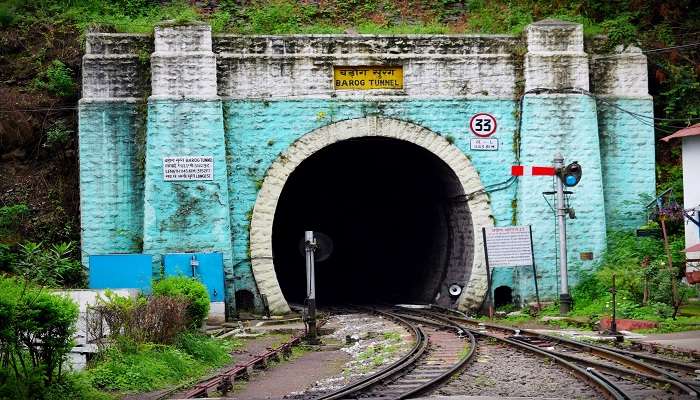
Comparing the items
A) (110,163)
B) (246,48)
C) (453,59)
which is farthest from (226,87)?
(453,59)

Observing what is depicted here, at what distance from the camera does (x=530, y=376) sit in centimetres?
1073

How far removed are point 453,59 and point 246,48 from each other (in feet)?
13.2

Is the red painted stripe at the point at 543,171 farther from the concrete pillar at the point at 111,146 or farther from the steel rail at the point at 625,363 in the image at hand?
the concrete pillar at the point at 111,146

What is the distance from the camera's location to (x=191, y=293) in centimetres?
1443

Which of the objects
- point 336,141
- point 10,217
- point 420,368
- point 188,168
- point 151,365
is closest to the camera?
point 151,365

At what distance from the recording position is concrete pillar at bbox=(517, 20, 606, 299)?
1942cm

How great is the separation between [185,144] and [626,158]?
8668mm

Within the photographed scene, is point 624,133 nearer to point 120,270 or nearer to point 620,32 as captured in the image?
point 620,32

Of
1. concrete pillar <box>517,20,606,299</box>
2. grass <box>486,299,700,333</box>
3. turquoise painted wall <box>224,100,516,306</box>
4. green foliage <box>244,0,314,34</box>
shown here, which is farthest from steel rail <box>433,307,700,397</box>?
green foliage <box>244,0,314,34</box>

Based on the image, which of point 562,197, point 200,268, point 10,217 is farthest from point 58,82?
point 562,197

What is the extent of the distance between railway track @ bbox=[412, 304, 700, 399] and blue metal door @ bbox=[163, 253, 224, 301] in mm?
5868

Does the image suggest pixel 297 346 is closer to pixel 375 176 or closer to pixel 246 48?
pixel 246 48

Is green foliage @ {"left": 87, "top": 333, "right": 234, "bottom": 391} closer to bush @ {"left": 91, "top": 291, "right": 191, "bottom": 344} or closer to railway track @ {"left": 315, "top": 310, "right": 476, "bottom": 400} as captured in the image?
bush @ {"left": 91, "top": 291, "right": 191, "bottom": 344}

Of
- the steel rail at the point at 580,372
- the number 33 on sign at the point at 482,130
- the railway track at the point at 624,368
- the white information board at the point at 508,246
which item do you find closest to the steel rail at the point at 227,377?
the steel rail at the point at 580,372
